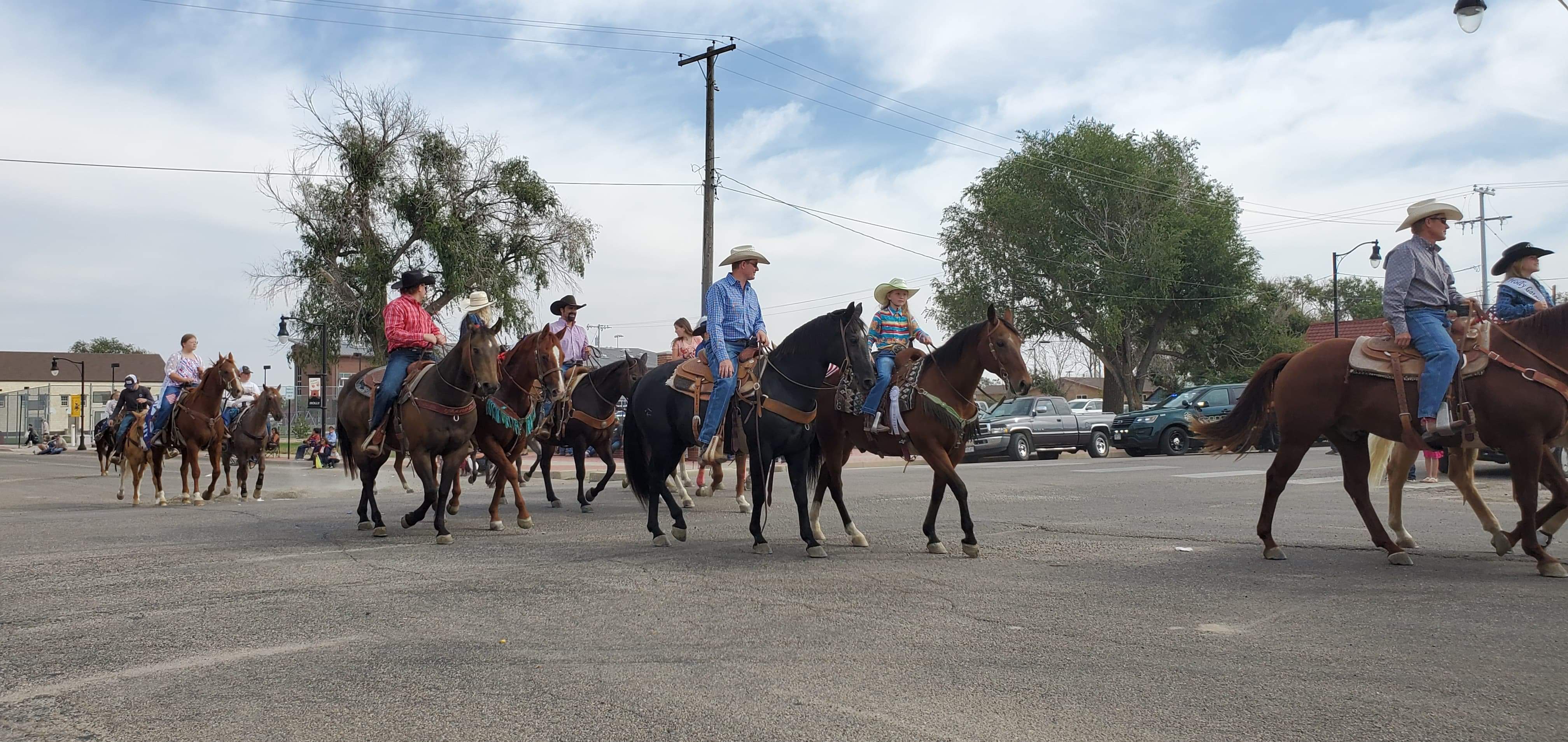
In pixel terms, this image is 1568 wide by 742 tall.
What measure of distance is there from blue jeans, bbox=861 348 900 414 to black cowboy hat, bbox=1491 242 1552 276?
488cm

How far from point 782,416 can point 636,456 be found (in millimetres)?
2051

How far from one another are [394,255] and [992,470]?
27521 millimetres

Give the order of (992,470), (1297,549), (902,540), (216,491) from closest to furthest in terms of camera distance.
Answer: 1. (1297,549)
2. (902,540)
3. (216,491)
4. (992,470)

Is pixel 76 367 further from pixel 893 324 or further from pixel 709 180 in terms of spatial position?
pixel 893 324

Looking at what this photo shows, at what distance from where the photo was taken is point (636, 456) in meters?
10.5

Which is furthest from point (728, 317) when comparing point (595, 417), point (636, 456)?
point (595, 417)

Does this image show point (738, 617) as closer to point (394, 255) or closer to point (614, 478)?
point (614, 478)

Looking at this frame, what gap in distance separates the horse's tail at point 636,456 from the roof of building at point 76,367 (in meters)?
113

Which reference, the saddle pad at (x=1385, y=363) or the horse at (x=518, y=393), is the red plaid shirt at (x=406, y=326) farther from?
the saddle pad at (x=1385, y=363)

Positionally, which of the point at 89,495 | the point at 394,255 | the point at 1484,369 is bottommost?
the point at 89,495

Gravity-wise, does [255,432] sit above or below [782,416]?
below

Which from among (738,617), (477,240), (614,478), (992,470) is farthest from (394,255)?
(738,617)

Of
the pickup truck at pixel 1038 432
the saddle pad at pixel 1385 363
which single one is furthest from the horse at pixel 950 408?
the pickup truck at pixel 1038 432

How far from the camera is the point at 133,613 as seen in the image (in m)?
6.41
